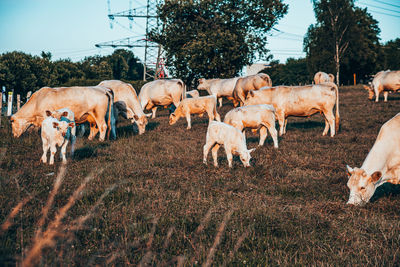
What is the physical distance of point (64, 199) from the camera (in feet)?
16.6

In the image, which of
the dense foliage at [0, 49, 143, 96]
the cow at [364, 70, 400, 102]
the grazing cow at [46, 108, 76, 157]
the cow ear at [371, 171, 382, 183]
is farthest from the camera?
the dense foliage at [0, 49, 143, 96]

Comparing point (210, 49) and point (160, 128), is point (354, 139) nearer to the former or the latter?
point (160, 128)

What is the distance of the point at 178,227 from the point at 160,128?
469 inches

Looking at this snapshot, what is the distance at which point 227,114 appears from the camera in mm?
10188

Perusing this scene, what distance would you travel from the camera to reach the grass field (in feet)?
10.7

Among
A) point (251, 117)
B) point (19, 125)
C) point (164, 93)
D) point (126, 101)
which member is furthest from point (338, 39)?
point (19, 125)

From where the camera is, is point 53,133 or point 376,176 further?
point 53,133

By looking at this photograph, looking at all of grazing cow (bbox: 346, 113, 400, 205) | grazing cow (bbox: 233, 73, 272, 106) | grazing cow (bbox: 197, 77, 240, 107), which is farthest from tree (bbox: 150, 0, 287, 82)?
grazing cow (bbox: 346, 113, 400, 205)

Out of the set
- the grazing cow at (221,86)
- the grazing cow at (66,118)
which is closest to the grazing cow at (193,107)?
the grazing cow at (66,118)

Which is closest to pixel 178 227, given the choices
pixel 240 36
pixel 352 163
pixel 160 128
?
pixel 352 163

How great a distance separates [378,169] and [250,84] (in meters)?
15.8

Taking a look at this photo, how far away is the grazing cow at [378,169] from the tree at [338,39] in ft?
130

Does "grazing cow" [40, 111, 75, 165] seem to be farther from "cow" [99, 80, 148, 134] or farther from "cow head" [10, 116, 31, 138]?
"cow" [99, 80, 148, 134]

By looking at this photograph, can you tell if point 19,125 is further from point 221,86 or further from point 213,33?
point 213,33
